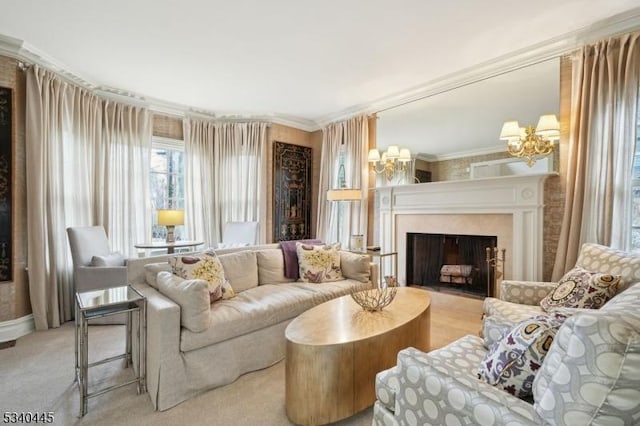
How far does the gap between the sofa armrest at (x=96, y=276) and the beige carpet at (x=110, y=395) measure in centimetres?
58

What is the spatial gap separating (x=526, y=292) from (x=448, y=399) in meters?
1.82

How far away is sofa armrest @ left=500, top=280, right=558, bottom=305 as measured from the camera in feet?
7.64

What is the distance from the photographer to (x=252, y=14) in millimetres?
2383

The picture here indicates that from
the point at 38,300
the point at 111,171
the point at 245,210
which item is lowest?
the point at 38,300

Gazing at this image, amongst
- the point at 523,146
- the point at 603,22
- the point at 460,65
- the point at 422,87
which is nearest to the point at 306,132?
the point at 422,87

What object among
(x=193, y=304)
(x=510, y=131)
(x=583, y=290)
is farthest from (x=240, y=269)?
(x=510, y=131)

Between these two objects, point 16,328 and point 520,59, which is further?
point 520,59

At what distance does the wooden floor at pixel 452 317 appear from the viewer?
9.28ft

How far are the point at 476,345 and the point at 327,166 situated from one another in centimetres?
362

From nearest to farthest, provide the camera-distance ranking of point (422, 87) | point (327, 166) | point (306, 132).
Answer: point (422, 87) → point (327, 166) → point (306, 132)

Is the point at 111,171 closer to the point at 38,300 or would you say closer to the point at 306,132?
the point at 38,300

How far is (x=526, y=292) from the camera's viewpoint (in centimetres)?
236

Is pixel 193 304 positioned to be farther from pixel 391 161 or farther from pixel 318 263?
pixel 391 161

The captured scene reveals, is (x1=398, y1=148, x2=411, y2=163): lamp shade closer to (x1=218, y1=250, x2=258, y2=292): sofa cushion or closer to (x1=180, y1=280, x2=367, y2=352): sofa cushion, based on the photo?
(x1=180, y1=280, x2=367, y2=352): sofa cushion
